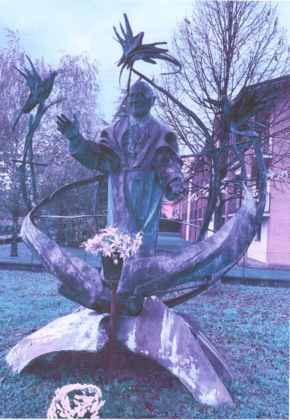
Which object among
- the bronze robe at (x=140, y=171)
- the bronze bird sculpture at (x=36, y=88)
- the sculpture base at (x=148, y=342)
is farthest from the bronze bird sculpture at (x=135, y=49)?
the sculpture base at (x=148, y=342)

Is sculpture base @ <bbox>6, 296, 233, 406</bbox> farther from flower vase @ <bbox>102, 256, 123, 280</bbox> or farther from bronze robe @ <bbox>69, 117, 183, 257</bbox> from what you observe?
bronze robe @ <bbox>69, 117, 183, 257</bbox>

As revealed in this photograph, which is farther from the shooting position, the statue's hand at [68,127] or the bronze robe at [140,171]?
the bronze robe at [140,171]

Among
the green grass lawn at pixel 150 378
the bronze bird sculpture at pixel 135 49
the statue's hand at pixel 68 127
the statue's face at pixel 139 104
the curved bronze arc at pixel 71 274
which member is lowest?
the green grass lawn at pixel 150 378

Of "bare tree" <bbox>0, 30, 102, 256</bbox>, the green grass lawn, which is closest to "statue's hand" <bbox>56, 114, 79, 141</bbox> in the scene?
the green grass lawn

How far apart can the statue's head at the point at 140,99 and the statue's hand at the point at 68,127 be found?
1010 millimetres

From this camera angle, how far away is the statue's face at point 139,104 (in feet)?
15.5

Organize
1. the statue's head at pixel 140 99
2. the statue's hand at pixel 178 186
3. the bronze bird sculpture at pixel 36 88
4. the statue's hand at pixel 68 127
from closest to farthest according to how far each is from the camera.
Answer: the statue's hand at pixel 68 127
the statue's hand at pixel 178 186
the statue's head at pixel 140 99
the bronze bird sculpture at pixel 36 88

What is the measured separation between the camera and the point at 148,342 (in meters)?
3.86

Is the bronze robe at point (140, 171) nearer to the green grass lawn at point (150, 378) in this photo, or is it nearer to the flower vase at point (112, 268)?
the flower vase at point (112, 268)

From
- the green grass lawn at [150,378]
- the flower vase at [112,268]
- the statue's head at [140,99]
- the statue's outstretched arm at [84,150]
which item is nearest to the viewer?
the green grass lawn at [150,378]

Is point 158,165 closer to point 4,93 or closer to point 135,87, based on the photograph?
point 135,87

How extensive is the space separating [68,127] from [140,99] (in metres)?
1.20

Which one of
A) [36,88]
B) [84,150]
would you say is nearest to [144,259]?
[84,150]

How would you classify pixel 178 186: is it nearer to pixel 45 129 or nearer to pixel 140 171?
pixel 140 171
